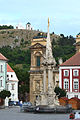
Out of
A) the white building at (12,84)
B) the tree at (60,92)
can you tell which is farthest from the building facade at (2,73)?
the tree at (60,92)

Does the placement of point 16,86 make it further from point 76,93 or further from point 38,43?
point 76,93

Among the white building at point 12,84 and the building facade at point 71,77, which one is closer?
the building facade at point 71,77

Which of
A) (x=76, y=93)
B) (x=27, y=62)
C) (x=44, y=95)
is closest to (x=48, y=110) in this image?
(x=44, y=95)

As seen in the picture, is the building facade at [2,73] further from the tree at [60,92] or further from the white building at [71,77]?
the tree at [60,92]

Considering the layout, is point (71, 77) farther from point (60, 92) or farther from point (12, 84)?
point (12, 84)

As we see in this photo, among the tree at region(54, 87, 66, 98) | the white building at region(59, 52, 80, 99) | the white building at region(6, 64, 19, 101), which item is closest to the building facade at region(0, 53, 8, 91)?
the white building at region(6, 64, 19, 101)

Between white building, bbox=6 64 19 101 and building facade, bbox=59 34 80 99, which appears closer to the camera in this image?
building facade, bbox=59 34 80 99

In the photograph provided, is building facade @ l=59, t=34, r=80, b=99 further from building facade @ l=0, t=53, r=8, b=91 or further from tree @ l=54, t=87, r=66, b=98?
building facade @ l=0, t=53, r=8, b=91

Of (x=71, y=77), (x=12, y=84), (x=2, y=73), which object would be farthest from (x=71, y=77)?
(x=12, y=84)

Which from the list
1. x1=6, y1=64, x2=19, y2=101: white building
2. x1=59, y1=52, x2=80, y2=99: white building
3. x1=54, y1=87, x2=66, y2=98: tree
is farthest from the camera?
x1=6, y1=64, x2=19, y2=101: white building

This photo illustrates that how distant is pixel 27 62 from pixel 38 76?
60123 mm

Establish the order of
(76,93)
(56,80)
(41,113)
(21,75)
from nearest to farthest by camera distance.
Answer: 1. (41,113)
2. (76,93)
3. (56,80)
4. (21,75)

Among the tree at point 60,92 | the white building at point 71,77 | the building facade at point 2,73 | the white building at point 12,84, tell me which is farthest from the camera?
the white building at point 12,84

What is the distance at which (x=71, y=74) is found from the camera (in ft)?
273
